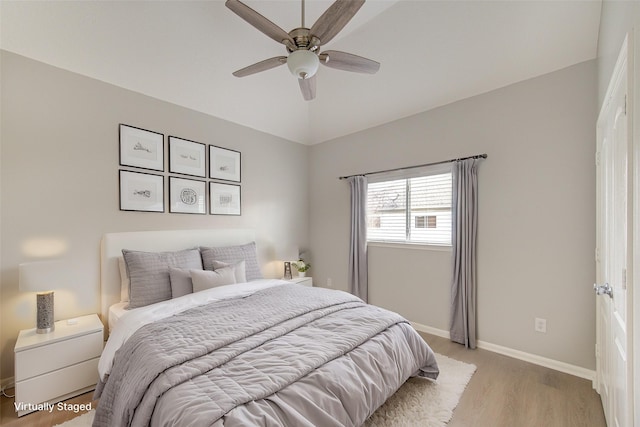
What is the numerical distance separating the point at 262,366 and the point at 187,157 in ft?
8.63

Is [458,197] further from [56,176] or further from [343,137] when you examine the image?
[56,176]

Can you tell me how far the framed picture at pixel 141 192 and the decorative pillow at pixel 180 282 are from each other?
78 cm

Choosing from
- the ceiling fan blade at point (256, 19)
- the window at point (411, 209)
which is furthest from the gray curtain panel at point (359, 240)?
the ceiling fan blade at point (256, 19)

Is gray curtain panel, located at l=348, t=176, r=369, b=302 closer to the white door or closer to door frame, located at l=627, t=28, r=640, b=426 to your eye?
the white door

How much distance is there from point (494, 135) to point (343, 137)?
6.70 feet

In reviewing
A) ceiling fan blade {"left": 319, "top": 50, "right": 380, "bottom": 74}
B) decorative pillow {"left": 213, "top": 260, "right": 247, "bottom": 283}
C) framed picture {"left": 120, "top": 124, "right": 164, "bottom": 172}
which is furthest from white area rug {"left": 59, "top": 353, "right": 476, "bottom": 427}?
ceiling fan blade {"left": 319, "top": 50, "right": 380, "bottom": 74}

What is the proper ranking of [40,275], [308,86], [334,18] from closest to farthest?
[334,18] < [40,275] < [308,86]

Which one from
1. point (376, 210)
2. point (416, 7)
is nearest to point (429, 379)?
point (376, 210)

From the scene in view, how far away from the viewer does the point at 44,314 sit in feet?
7.06

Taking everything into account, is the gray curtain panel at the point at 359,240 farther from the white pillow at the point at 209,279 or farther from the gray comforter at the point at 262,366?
the white pillow at the point at 209,279

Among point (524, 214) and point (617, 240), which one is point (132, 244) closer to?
point (617, 240)

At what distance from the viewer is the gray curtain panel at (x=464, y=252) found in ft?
9.70

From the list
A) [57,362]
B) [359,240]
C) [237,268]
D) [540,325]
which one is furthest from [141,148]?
[540,325]

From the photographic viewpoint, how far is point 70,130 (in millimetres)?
2498
